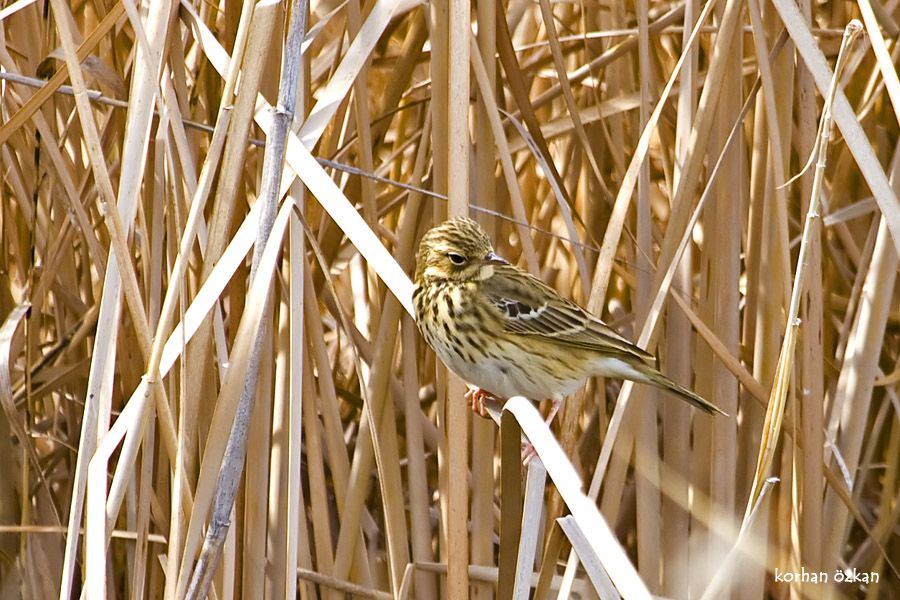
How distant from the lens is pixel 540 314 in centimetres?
338

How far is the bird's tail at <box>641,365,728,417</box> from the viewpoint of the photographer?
3.00 m

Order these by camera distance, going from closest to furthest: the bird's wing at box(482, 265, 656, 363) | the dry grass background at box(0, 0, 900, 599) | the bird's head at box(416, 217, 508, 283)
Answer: the dry grass background at box(0, 0, 900, 599), the bird's head at box(416, 217, 508, 283), the bird's wing at box(482, 265, 656, 363)

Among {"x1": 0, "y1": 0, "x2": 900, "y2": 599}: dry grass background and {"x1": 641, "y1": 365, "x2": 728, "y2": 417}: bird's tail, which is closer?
{"x1": 0, "y1": 0, "x2": 900, "y2": 599}: dry grass background

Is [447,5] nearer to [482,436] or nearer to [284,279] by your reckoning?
[284,279]

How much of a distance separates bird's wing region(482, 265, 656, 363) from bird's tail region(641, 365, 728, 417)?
184 millimetres

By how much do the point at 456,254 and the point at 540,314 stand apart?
0.40m

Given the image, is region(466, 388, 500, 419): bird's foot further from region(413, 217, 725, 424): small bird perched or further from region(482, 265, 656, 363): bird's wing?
region(482, 265, 656, 363): bird's wing

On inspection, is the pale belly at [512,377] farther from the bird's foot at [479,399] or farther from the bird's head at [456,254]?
the bird's head at [456,254]

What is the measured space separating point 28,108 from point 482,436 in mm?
1495

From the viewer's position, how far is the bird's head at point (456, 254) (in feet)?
9.82

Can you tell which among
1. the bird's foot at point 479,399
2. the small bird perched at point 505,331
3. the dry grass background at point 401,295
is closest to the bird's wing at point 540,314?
the small bird perched at point 505,331

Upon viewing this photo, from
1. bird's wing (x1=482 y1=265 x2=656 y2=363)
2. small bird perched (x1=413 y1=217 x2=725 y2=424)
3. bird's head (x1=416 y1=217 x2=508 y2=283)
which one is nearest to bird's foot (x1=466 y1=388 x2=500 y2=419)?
small bird perched (x1=413 y1=217 x2=725 y2=424)

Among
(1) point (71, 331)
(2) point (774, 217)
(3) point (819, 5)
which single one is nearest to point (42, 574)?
(1) point (71, 331)

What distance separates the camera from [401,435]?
416 centimetres
